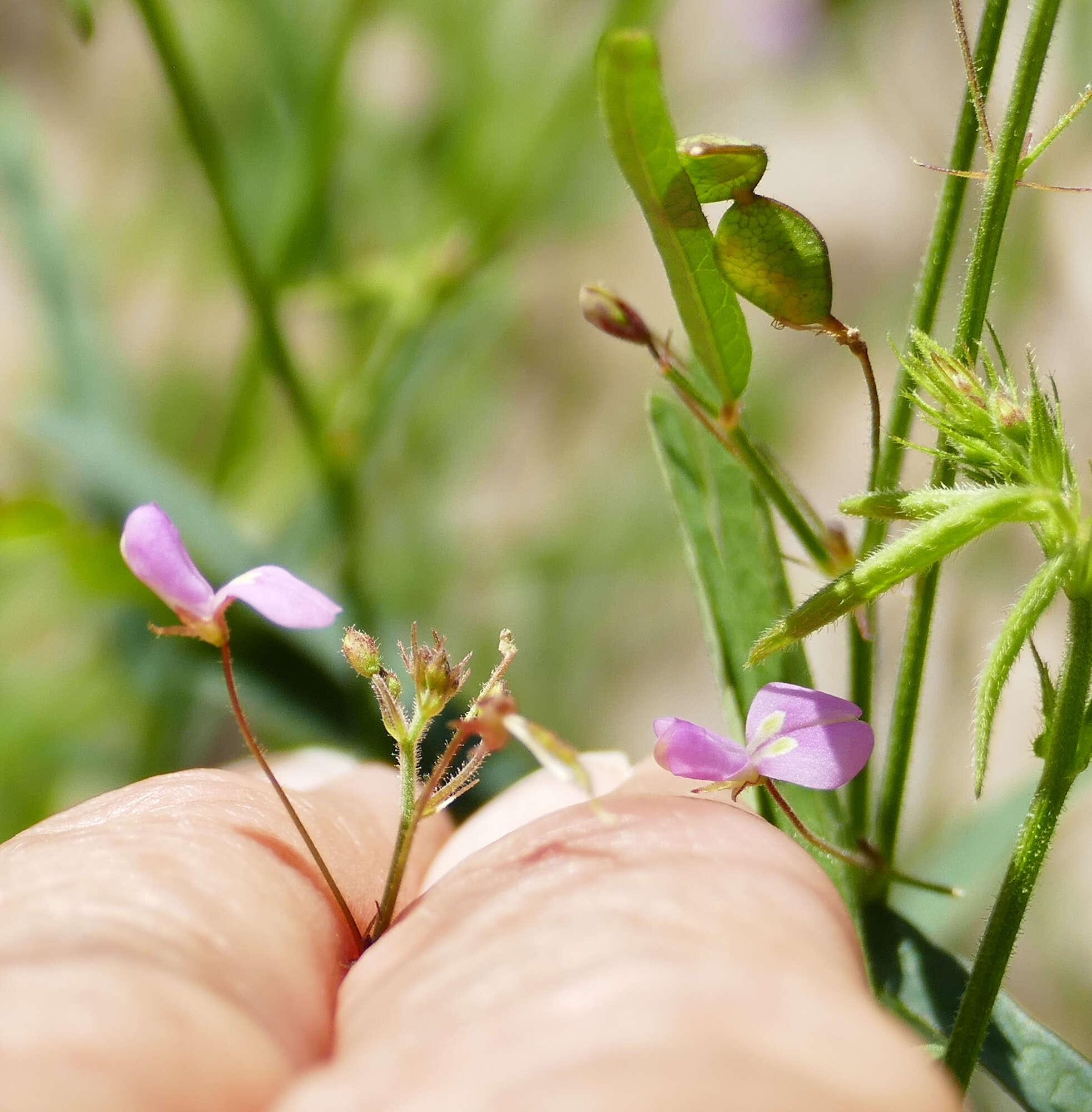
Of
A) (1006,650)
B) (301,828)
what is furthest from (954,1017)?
(301,828)

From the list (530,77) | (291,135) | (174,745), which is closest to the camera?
(174,745)

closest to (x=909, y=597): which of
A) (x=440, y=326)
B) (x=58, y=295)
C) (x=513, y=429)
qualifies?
(x=440, y=326)

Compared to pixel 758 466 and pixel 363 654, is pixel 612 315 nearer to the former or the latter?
pixel 758 466

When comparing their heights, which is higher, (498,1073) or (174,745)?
(498,1073)

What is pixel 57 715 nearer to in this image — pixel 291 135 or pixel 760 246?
pixel 291 135

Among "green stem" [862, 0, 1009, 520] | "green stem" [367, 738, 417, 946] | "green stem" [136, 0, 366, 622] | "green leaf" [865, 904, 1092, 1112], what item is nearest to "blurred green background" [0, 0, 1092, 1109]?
"green stem" [136, 0, 366, 622]

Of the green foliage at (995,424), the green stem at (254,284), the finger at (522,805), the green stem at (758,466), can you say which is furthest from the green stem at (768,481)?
the green stem at (254,284)
